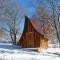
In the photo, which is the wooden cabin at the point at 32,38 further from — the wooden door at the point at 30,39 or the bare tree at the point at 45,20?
the bare tree at the point at 45,20

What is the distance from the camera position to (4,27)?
3173 centimetres

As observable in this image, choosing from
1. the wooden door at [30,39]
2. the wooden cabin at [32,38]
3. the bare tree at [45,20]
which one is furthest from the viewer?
the bare tree at [45,20]

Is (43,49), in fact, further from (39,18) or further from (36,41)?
(39,18)

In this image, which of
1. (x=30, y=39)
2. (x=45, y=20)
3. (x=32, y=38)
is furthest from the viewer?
(x=45, y=20)

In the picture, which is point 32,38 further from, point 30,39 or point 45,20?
point 45,20

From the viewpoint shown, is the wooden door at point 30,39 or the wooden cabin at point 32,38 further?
the wooden door at point 30,39

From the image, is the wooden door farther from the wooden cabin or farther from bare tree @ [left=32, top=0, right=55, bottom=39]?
bare tree @ [left=32, top=0, right=55, bottom=39]

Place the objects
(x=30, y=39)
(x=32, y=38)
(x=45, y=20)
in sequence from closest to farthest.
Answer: (x=32, y=38) → (x=30, y=39) → (x=45, y=20)

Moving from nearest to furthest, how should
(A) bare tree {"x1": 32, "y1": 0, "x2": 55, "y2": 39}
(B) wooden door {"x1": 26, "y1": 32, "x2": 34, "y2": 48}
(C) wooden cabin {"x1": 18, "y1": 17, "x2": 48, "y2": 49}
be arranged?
1. (C) wooden cabin {"x1": 18, "y1": 17, "x2": 48, "y2": 49}
2. (B) wooden door {"x1": 26, "y1": 32, "x2": 34, "y2": 48}
3. (A) bare tree {"x1": 32, "y1": 0, "x2": 55, "y2": 39}

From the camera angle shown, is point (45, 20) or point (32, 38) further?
point (45, 20)

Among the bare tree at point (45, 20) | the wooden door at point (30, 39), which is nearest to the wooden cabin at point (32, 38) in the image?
the wooden door at point (30, 39)

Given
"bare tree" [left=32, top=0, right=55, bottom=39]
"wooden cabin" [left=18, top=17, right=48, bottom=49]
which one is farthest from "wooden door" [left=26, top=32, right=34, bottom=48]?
"bare tree" [left=32, top=0, right=55, bottom=39]

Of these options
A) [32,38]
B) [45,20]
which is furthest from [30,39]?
[45,20]

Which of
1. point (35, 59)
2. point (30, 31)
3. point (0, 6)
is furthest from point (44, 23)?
point (35, 59)
